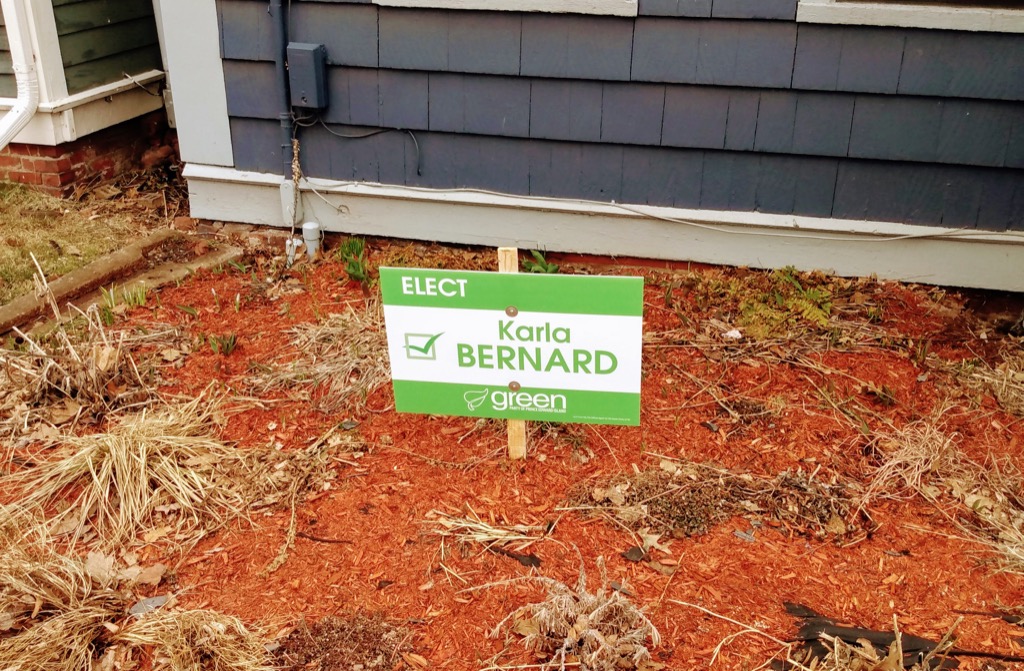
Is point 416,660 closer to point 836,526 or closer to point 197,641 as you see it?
point 197,641

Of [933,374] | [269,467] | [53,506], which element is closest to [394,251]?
[269,467]

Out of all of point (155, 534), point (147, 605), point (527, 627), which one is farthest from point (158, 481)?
point (527, 627)

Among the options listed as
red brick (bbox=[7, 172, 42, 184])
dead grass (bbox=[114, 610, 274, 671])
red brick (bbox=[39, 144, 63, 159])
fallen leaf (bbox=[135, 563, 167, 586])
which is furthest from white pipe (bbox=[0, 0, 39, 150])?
dead grass (bbox=[114, 610, 274, 671])

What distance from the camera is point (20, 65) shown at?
213 inches

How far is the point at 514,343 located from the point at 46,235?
3.34 m

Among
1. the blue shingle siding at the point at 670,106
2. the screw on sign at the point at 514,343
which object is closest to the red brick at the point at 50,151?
the blue shingle siding at the point at 670,106

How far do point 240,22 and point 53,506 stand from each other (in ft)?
8.75

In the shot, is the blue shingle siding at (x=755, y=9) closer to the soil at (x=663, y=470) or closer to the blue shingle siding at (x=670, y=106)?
the blue shingle siding at (x=670, y=106)

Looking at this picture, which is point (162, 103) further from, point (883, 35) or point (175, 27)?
point (883, 35)

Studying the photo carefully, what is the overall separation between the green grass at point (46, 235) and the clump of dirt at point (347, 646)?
9.22 feet

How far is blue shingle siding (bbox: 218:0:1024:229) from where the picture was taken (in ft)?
14.1

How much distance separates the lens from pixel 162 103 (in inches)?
258

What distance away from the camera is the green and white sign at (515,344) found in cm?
304

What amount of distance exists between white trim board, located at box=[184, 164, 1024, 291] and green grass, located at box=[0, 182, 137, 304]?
1.83 feet
